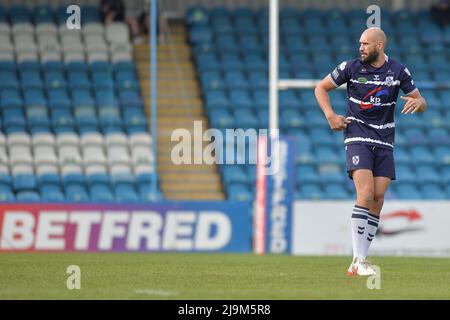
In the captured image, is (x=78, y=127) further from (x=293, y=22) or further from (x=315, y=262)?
(x=315, y=262)

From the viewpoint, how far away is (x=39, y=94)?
73.5 ft

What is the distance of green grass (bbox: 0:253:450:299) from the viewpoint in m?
8.89

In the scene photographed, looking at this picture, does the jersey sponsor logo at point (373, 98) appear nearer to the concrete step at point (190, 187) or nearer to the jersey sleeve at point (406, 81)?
the jersey sleeve at point (406, 81)

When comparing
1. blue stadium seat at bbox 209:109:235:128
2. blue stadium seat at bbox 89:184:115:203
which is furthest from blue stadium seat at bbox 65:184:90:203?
blue stadium seat at bbox 209:109:235:128

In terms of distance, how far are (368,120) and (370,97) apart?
0.21m

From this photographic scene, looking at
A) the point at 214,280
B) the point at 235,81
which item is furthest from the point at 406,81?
the point at 235,81

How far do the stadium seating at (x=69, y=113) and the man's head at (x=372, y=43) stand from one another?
877 centimetres

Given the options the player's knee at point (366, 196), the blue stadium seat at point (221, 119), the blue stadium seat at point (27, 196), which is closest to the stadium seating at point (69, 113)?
the blue stadium seat at point (27, 196)

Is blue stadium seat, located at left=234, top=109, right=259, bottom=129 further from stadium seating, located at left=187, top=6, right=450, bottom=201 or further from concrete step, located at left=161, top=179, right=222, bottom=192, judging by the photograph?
concrete step, located at left=161, top=179, right=222, bottom=192

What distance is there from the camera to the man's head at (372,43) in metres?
10.8

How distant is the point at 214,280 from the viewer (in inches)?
411

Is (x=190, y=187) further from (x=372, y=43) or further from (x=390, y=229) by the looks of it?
(x=372, y=43)

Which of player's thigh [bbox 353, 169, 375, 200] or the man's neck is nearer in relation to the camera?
player's thigh [bbox 353, 169, 375, 200]
